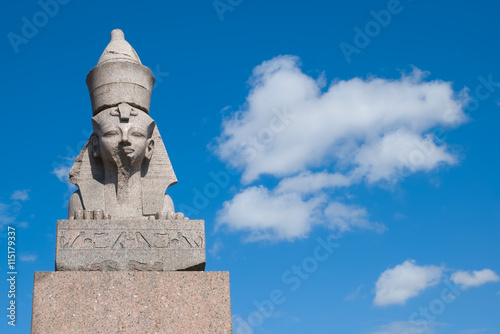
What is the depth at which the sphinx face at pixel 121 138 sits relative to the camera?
6.84m

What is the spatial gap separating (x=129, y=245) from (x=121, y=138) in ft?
4.43

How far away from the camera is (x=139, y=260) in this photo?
609 cm

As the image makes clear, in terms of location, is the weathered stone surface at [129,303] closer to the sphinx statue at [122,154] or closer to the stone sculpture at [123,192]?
the stone sculpture at [123,192]

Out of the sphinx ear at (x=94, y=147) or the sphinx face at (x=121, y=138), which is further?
the sphinx ear at (x=94, y=147)

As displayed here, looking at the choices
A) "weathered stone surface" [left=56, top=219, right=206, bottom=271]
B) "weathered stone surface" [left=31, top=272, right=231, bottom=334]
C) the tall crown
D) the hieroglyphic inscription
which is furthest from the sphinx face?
"weathered stone surface" [left=31, top=272, right=231, bottom=334]

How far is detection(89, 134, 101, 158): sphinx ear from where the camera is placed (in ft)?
23.2

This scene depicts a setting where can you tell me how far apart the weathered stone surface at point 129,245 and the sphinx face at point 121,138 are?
94 centimetres

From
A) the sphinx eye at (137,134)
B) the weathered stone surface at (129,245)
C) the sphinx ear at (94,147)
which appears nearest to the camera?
the weathered stone surface at (129,245)

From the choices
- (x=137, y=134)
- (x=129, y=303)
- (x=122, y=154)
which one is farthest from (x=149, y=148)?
(x=129, y=303)

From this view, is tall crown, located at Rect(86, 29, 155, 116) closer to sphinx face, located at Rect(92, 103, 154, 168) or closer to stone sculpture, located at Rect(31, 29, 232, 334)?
stone sculpture, located at Rect(31, 29, 232, 334)

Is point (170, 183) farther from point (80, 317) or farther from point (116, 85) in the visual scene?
point (80, 317)

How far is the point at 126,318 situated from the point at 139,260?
625mm

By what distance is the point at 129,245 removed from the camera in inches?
241

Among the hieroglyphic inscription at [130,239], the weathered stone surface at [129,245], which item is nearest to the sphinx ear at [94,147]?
the weathered stone surface at [129,245]
